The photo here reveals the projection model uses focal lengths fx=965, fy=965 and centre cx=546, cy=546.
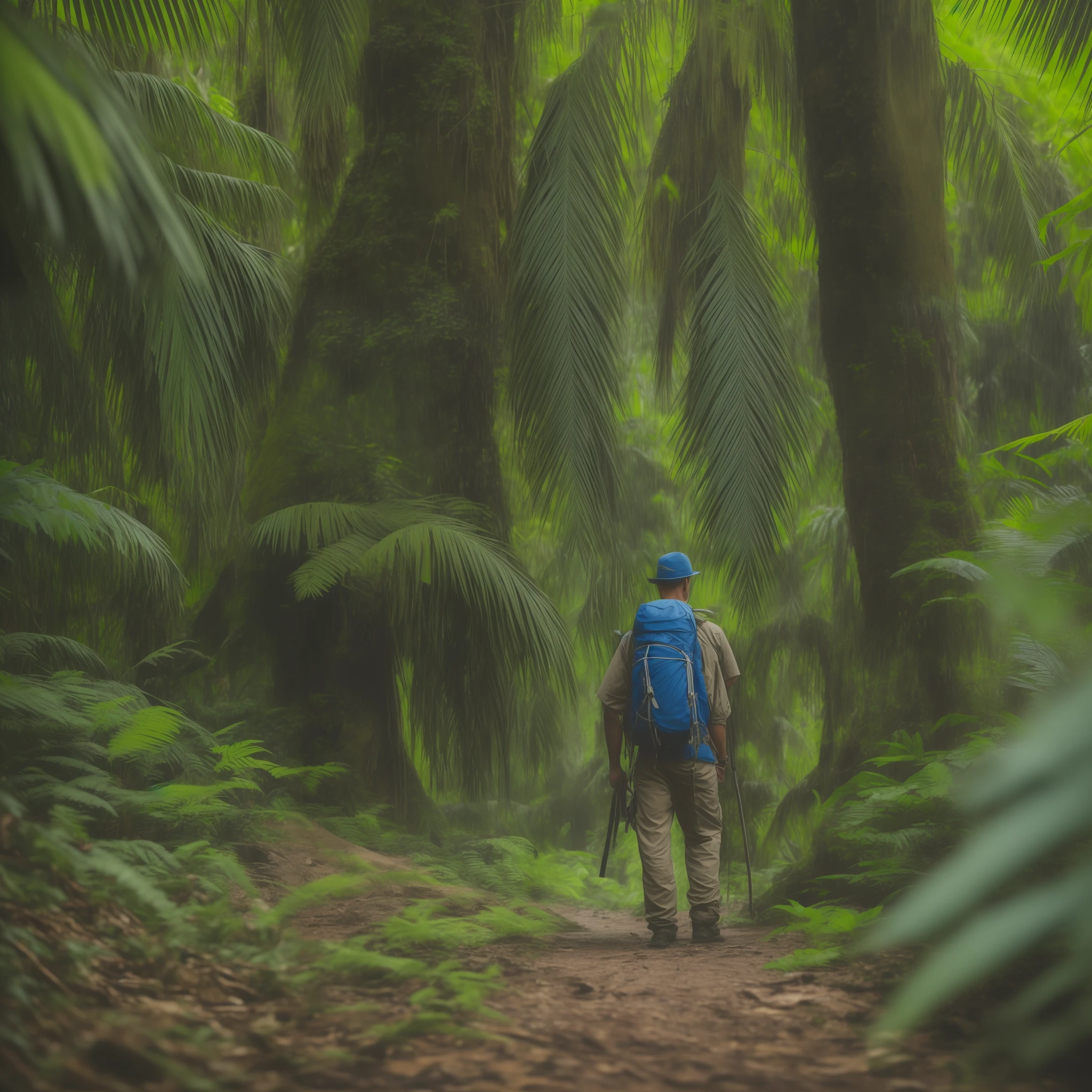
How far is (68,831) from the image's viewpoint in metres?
2.62

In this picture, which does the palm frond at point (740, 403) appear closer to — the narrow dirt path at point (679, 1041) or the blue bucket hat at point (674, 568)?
the blue bucket hat at point (674, 568)

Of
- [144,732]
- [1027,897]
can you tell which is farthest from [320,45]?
[1027,897]

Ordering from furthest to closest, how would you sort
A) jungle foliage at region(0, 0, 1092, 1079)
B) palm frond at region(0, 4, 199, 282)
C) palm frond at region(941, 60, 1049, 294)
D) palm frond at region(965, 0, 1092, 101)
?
palm frond at region(941, 60, 1049, 294), palm frond at region(965, 0, 1092, 101), jungle foliage at region(0, 0, 1092, 1079), palm frond at region(0, 4, 199, 282)

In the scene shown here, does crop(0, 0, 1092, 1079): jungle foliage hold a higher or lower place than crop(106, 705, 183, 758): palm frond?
higher

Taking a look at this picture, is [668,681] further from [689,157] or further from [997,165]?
[997,165]

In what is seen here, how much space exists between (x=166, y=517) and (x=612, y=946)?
17.0ft

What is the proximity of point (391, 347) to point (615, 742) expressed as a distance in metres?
3.28

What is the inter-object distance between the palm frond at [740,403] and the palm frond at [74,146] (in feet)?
12.4

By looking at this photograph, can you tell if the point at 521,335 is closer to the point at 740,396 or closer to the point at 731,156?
the point at 740,396

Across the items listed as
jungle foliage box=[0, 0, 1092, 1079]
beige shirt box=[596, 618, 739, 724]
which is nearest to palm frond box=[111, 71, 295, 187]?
jungle foliage box=[0, 0, 1092, 1079]

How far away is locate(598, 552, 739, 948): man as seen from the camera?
4699 millimetres

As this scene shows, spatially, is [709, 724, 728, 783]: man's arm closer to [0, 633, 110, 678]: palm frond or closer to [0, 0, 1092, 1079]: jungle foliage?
[0, 0, 1092, 1079]: jungle foliage

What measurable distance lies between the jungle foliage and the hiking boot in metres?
0.34

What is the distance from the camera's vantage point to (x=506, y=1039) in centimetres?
235
